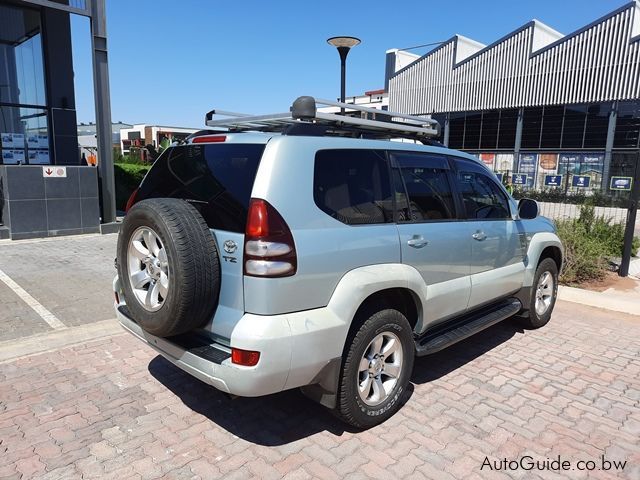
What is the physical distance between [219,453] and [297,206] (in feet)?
5.15

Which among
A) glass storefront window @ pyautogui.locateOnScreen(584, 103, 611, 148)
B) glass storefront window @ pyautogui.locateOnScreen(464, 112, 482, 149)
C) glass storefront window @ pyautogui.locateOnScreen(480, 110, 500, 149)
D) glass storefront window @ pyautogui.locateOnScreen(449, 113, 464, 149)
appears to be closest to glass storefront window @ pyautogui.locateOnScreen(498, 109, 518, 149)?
glass storefront window @ pyautogui.locateOnScreen(480, 110, 500, 149)

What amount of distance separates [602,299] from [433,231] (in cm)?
410

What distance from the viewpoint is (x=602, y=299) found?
6.33m

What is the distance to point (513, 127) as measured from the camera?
85.3 feet

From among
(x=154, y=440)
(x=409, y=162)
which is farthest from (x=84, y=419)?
(x=409, y=162)

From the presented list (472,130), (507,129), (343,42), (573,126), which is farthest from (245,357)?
(472,130)

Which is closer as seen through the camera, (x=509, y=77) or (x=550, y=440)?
(x=550, y=440)

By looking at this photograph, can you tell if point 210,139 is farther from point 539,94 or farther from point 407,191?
point 539,94

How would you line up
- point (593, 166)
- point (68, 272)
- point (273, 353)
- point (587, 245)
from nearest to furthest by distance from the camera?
point (273, 353), point (68, 272), point (587, 245), point (593, 166)

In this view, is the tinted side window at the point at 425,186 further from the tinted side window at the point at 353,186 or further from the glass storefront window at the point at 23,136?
the glass storefront window at the point at 23,136

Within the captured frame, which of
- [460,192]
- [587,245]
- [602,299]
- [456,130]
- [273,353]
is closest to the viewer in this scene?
[273,353]

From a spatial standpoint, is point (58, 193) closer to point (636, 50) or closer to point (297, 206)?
point (297, 206)

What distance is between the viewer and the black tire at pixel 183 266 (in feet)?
8.63

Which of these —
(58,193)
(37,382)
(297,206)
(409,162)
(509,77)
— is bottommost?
(37,382)
